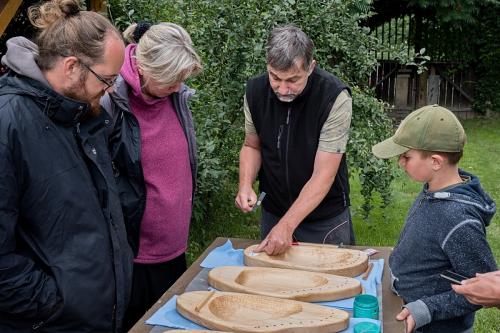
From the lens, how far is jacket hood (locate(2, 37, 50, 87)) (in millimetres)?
1681

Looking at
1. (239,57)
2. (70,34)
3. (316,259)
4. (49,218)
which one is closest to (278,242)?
(316,259)

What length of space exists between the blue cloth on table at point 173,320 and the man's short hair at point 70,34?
865 millimetres

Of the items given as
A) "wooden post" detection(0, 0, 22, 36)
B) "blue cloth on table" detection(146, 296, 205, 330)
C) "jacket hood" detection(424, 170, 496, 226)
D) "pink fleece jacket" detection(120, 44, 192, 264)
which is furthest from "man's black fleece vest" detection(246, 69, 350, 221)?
"wooden post" detection(0, 0, 22, 36)

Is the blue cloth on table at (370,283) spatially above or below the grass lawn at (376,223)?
above

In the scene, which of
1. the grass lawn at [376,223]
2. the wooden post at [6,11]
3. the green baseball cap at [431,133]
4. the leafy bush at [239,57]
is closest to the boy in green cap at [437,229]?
the green baseball cap at [431,133]

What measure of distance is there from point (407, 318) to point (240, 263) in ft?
2.46

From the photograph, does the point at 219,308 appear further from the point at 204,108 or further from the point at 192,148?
the point at 204,108

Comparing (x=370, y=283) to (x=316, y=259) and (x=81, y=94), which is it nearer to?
(x=316, y=259)

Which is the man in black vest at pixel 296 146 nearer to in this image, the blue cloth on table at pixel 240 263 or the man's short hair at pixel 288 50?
the man's short hair at pixel 288 50

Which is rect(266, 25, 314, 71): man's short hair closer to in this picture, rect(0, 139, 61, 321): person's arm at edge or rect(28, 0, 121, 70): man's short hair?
rect(28, 0, 121, 70): man's short hair

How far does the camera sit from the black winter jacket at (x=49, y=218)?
1605 millimetres

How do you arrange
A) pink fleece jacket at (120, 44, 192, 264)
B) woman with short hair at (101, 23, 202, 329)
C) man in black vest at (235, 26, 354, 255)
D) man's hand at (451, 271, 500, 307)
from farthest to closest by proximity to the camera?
1. man in black vest at (235, 26, 354, 255)
2. pink fleece jacket at (120, 44, 192, 264)
3. woman with short hair at (101, 23, 202, 329)
4. man's hand at (451, 271, 500, 307)

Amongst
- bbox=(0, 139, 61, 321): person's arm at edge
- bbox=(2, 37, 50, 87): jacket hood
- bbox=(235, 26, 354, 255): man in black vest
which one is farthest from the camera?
bbox=(235, 26, 354, 255): man in black vest

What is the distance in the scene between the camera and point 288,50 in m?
2.40
